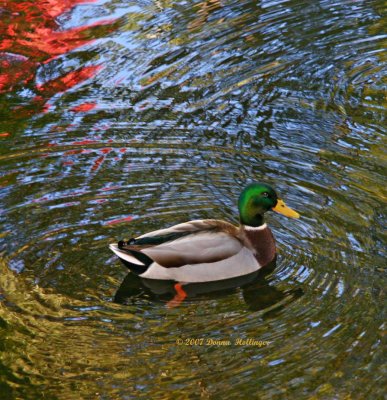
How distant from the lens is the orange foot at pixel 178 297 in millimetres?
7344

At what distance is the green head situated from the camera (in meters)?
7.96

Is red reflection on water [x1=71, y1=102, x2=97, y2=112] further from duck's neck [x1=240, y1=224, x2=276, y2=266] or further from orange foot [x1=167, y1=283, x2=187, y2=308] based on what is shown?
orange foot [x1=167, y1=283, x2=187, y2=308]

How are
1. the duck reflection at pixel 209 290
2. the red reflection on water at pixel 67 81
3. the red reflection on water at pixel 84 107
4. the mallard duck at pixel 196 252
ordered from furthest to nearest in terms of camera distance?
the red reflection on water at pixel 67 81, the red reflection on water at pixel 84 107, the mallard duck at pixel 196 252, the duck reflection at pixel 209 290

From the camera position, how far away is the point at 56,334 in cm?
680

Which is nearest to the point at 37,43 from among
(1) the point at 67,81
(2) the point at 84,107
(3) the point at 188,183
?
(1) the point at 67,81

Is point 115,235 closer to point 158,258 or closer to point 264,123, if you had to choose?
point 158,258

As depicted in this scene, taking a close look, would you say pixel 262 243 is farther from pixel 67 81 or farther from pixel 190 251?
pixel 67 81

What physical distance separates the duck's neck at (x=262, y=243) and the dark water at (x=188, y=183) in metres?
0.14

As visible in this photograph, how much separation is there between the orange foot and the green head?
84 cm

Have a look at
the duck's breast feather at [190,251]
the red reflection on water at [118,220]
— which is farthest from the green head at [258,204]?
the red reflection on water at [118,220]

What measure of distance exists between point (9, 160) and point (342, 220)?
3367 mm

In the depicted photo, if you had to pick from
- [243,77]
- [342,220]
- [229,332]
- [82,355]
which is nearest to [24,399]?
[82,355]

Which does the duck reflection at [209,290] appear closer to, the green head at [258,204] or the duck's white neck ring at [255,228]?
the duck's white neck ring at [255,228]

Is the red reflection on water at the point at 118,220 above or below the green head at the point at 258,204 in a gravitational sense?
above
